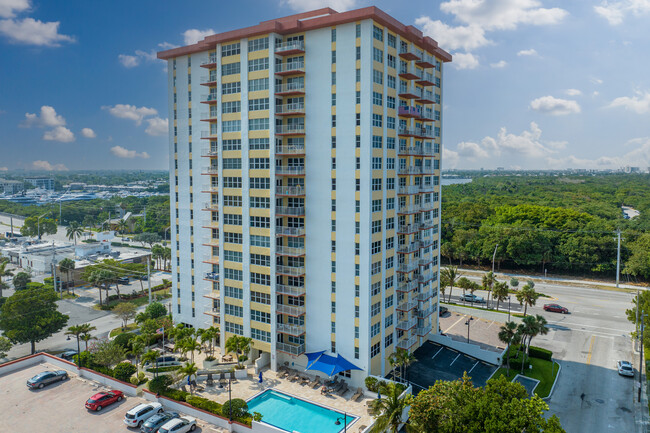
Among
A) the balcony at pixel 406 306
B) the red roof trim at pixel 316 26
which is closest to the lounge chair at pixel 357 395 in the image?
the balcony at pixel 406 306

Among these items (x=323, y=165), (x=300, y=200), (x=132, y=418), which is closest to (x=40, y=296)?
(x=132, y=418)

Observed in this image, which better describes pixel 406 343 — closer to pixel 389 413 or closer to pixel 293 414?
pixel 293 414

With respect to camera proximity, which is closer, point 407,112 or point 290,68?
point 290,68

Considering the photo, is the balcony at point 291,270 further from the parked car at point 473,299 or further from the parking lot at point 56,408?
the parked car at point 473,299

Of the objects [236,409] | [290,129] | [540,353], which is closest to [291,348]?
[236,409]

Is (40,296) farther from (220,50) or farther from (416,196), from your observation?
(416,196)

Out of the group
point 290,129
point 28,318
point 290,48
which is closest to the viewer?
point 290,48

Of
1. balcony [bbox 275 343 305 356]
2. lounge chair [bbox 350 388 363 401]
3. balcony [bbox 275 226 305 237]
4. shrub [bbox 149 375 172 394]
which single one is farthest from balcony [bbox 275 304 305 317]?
shrub [bbox 149 375 172 394]
